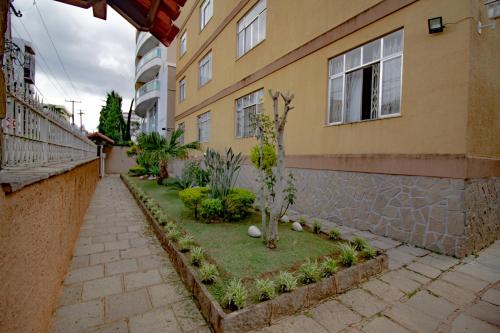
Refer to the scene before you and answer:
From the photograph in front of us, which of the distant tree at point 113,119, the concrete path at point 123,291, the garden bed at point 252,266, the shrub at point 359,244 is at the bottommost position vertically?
the concrete path at point 123,291

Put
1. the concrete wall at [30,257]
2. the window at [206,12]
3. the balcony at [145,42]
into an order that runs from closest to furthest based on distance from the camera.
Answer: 1. the concrete wall at [30,257]
2. the window at [206,12]
3. the balcony at [145,42]

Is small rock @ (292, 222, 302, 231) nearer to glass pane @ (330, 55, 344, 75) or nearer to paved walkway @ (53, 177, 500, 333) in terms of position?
paved walkway @ (53, 177, 500, 333)

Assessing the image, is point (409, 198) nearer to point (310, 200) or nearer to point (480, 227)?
point (480, 227)

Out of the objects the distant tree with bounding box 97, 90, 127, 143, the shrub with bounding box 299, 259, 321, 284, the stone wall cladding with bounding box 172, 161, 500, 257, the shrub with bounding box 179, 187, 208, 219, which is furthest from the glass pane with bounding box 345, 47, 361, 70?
the distant tree with bounding box 97, 90, 127, 143

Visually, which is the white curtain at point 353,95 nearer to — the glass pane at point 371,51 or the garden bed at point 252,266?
the glass pane at point 371,51

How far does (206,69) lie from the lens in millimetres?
13789

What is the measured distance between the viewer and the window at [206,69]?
1323 cm

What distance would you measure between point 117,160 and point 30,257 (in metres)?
21.8

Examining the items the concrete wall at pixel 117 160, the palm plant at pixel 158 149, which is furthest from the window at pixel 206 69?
the concrete wall at pixel 117 160

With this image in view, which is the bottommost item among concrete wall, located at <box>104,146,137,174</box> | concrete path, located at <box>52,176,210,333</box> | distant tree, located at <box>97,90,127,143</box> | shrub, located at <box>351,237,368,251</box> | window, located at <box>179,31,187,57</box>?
concrete path, located at <box>52,176,210,333</box>

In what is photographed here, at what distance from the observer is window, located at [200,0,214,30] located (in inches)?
521

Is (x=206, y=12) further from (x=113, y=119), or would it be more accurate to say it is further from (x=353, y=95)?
(x=113, y=119)

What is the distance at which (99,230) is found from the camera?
18.1ft

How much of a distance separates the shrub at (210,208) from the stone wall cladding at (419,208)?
2.66 m
